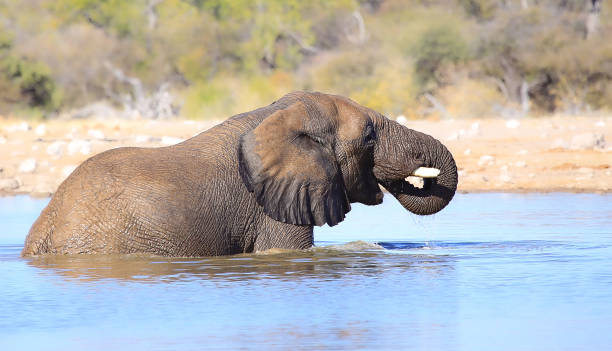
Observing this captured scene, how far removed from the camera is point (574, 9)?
36031 millimetres

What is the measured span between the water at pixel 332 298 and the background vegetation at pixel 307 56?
1934 cm

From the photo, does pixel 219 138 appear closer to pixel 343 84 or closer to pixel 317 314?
pixel 317 314

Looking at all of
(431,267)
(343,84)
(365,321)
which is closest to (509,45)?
(343,84)

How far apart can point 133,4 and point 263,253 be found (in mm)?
33524

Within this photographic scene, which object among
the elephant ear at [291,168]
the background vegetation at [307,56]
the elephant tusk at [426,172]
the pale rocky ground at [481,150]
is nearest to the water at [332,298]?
the elephant ear at [291,168]

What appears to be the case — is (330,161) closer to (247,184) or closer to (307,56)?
(247,184)

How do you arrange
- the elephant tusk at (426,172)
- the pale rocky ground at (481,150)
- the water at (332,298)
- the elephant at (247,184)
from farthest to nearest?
the pale rocky ground at (481,150)
the elephant tusk at (426,172)
the elephant at (247,184)
the water at (332,298)

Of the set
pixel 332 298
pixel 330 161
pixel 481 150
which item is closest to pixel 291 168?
pixel 330 161

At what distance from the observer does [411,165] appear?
857cm

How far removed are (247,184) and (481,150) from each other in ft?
32.4

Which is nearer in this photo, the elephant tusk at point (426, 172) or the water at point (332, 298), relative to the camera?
the water at point (332, 298)

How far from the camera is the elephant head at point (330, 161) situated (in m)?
8.15

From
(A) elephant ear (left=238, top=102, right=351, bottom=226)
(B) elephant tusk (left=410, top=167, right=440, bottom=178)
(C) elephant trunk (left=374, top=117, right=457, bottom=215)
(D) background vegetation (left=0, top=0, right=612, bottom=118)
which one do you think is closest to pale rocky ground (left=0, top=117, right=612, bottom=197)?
(C) elephant trunk (left=374, top=117, right=457, bottom=215)

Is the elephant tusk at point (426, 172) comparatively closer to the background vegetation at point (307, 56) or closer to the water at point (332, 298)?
the water at point (332, 298)
